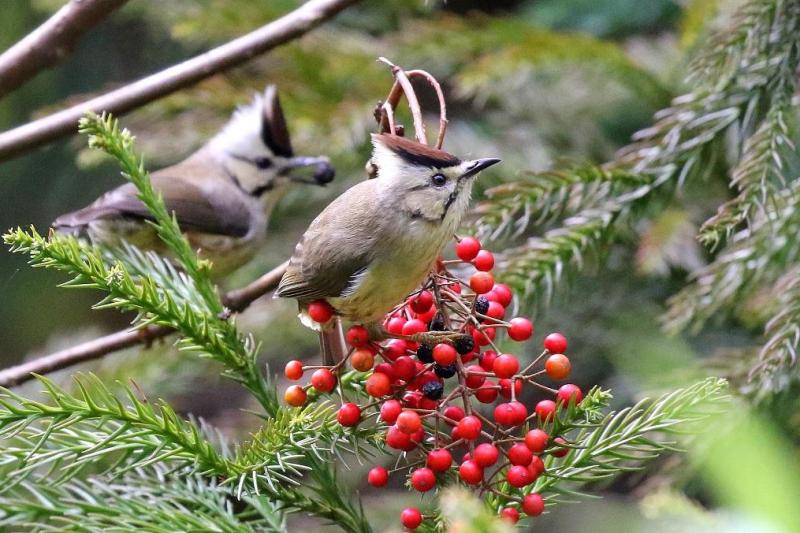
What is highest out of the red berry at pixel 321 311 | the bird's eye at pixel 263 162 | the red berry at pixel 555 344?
the red berry at pixel 555 344

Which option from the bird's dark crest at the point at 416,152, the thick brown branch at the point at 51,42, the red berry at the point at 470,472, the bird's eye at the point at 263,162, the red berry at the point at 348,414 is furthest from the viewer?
the bird's eye at the point at 263,162

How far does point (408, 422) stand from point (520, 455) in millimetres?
125

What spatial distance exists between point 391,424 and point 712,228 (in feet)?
1.98

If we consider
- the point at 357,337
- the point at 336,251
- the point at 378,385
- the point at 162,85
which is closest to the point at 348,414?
the point at 378,385

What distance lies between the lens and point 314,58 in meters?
2.46

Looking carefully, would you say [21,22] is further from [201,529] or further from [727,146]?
[201,529]

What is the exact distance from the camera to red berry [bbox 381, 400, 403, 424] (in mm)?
1048

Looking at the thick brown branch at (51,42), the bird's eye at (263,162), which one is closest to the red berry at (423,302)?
the thick brown branch at (51,42)

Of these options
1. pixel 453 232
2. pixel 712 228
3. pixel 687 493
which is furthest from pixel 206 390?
pixel 712 228

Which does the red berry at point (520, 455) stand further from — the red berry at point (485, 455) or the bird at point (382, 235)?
the bird at point (382, 235)

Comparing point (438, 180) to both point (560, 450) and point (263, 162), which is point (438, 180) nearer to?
point (560, 450)

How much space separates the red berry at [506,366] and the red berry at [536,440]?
0.27 ft

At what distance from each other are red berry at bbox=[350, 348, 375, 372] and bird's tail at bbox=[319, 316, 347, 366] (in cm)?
24

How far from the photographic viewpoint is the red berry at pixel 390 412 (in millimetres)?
1048
